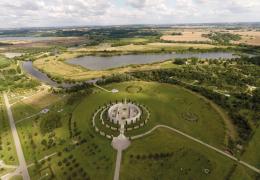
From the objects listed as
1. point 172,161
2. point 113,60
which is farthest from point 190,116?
point 113,60

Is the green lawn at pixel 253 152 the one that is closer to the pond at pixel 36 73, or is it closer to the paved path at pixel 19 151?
the paved path at pixel 19 151

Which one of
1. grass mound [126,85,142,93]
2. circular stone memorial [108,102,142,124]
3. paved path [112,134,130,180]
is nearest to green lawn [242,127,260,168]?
paved path [112,134,130,180]

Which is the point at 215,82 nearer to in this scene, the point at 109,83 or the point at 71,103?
the point at 109,83

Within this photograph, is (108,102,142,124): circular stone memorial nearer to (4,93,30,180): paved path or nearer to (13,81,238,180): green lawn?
(13,81,238,180): green lawn

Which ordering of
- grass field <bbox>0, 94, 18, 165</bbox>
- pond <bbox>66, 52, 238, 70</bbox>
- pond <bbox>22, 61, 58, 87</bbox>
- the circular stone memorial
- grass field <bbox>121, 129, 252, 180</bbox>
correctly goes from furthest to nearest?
pond <bbox>66, 52, 238, 70</bbox> < pond <bbox>22, 61, 58, 87</bbox> < the circular stone memorial < grass field <bbox>0, 94, 18, 165</bbox> < grass field <bbox>121, 129, 252, 180</bbox>

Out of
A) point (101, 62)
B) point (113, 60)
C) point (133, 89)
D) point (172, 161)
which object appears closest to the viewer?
point (172, 161)

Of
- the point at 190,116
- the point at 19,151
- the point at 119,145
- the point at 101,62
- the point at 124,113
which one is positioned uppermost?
the point at 124,113

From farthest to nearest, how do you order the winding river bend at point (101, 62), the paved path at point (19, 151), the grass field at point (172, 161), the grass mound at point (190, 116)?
the winding river bend at point (101, 62)
the grass mound at point (190, 116)
the paved path at point (19, 151)
the grass field at point (172, 161)

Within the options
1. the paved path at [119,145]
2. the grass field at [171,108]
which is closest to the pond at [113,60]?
the grass field at [171,108]

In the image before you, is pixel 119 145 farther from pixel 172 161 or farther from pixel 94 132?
pixel 172 161

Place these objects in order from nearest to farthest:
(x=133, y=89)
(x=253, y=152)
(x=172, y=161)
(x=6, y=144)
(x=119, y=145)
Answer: (x=172, y=161), (x=253, y=152), (x=119, y=145), (x=6, y=144), (x=133, y=89)
